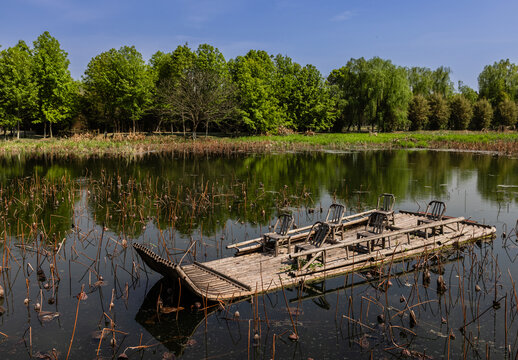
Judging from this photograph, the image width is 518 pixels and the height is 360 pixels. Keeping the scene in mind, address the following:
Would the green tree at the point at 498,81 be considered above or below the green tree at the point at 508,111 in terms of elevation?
above

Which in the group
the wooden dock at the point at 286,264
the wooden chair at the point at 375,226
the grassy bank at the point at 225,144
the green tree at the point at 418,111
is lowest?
the wooden dock at the point at 286,264

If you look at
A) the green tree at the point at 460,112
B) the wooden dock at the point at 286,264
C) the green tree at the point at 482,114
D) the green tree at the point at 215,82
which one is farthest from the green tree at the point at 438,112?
the wooden dock at the point at 286,264

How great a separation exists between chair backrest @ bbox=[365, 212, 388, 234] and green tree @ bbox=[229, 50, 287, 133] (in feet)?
162

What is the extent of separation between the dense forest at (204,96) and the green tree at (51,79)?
14 cm

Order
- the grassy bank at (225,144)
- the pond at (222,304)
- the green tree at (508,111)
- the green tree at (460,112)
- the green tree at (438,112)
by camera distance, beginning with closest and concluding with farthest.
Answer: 1. the pond at (222,304)
2. the grassy bank at (225,144)
3. the green tree at (438,112)
4. the green tree at (460,112)
5. the green tree at (508,111)

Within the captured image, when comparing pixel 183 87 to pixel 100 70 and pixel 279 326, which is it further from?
pixel 279 326

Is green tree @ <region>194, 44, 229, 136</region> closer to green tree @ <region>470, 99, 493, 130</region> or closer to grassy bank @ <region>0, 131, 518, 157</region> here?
grassy bank @ <region>0, 131, 518, 157</region>

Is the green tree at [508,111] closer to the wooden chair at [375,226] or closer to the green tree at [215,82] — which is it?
the green tree at [215,82]

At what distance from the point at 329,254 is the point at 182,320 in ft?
17.6

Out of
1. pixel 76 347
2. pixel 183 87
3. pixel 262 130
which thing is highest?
pixel 183 87

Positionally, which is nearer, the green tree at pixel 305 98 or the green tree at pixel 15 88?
the green tree at pixel 15 88

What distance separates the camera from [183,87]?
2459 inches

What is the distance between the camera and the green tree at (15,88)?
5588 centimetres

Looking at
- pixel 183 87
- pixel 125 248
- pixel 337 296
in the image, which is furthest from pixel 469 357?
pixel 183 87
